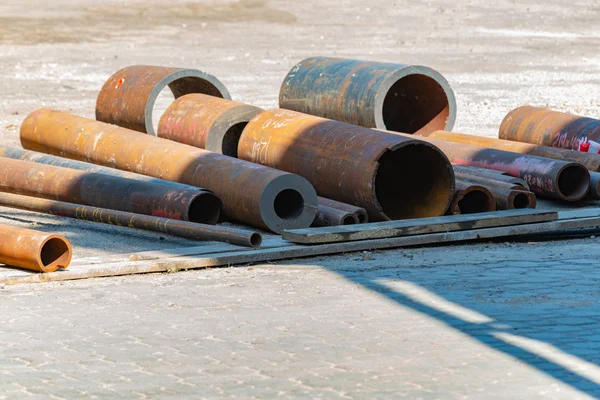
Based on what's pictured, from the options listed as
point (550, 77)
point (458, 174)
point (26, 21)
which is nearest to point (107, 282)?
point (458, 174)

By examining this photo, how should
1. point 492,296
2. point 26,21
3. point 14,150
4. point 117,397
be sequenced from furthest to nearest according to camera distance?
point 26,21 < point 14,150 < point 492,296 < point 117,397

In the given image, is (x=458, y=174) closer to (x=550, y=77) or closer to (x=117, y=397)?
(x=117, y=397)

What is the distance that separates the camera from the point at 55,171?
32.7 ft

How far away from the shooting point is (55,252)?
7.59 m

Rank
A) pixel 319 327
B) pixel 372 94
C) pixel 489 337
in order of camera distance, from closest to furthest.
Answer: pixel 489 337 → pixel 319 327 → pixel 372 94

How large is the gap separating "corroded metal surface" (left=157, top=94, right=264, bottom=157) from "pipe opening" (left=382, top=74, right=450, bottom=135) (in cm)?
272

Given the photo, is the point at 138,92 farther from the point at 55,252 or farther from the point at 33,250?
the point at 33,250

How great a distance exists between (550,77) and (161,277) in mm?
13649

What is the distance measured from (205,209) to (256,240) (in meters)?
1.22

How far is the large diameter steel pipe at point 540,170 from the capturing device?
1003 cm

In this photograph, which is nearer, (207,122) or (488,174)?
(488,174)

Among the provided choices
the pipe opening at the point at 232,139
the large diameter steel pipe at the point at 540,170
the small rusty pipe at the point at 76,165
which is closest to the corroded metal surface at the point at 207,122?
the pipe opening at the point at 232,139

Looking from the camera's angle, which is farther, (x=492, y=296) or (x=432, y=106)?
(x=432, y=106)

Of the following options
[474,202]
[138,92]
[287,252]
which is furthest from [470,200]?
[138,92]
